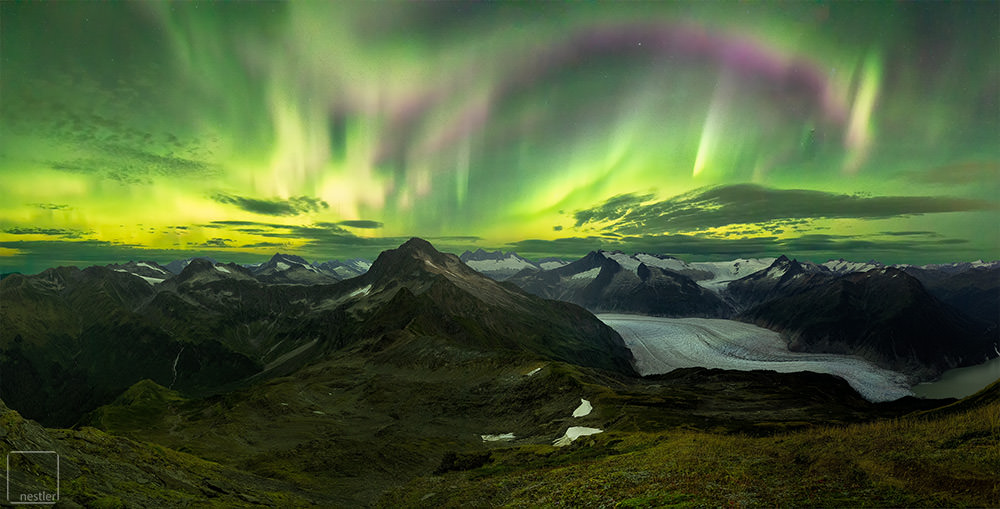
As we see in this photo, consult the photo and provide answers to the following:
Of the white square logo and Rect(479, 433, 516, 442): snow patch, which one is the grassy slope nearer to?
A: the white square logo

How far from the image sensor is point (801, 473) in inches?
1029

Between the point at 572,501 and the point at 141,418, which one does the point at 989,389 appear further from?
the point at 141,418

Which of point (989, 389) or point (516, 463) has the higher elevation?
point (989, 389)

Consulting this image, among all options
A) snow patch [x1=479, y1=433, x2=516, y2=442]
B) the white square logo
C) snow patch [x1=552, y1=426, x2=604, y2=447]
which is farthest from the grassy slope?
snow patch [x1=479, y1=433, x2=516, y2=442]

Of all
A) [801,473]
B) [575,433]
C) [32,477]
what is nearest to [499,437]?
[575,433]

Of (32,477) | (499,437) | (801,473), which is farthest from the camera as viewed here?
(499,437)

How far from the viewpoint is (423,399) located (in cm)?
14988

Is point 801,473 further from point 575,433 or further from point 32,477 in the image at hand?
point 575,433

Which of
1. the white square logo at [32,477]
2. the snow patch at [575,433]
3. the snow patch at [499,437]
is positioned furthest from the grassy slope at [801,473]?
the snow patch at [499,437]

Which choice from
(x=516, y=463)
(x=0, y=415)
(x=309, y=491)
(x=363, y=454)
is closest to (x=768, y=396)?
(x=516, y=463)

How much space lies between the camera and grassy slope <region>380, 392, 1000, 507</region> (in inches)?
822

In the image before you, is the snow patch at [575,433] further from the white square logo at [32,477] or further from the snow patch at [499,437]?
the white square logo at [32,477]

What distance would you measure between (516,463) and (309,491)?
106ft

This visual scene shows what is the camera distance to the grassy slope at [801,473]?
20.9 m
